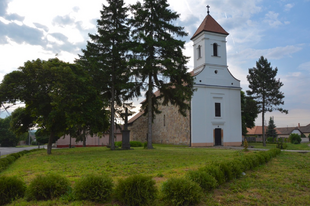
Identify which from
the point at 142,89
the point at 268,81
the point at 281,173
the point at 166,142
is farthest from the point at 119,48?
the point at 268,81

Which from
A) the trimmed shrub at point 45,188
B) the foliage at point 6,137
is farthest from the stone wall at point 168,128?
the foliage at point 6,137

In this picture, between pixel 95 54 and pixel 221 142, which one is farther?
pixel 221 142

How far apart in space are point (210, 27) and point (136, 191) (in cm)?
2980

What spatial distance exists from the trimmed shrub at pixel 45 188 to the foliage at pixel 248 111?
31.3 m

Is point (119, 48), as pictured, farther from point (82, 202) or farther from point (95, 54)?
point (82, 202)

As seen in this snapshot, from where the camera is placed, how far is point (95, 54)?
21.2 meters

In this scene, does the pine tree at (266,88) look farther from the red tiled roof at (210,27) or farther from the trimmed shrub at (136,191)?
the trimmed shrub at (136,191)

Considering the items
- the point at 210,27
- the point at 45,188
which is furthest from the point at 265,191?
the point at 210,27

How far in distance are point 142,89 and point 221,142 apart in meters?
14.6

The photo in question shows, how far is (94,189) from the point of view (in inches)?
200

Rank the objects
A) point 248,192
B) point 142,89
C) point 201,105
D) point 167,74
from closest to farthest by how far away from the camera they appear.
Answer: point 248,192 → point 167,74 → point 142,89 → point 201,105

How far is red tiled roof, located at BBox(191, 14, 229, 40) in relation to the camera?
30.6 metres

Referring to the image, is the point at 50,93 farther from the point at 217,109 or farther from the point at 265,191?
the point at 217,109

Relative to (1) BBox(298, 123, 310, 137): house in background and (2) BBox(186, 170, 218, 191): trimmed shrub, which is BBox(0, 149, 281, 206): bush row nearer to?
(2) BBox(186, 170, 218, 191): trimmed shrub
